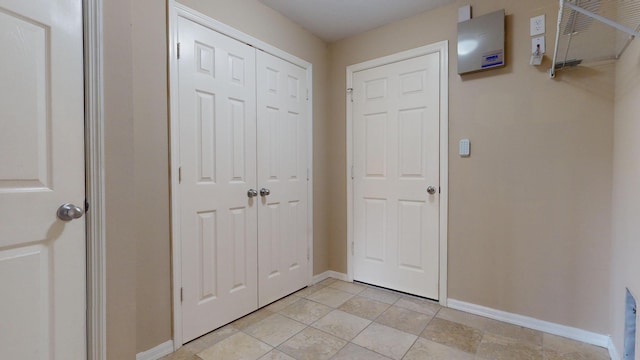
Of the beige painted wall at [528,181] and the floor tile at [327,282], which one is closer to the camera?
the beige painted wall at [528,181]

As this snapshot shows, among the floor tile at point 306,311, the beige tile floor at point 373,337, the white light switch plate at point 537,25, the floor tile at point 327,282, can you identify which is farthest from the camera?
the floor tile at point 327,282

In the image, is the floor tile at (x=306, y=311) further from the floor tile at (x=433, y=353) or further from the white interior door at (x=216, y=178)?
the floor tile at (x=433, y=353)

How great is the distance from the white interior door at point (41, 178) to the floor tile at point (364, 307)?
1731 millimetres

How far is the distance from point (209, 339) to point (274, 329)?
433 millimetres

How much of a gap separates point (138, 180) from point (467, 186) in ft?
7.60

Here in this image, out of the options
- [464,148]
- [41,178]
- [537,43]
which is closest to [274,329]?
[41,178]

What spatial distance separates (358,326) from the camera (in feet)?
6.88

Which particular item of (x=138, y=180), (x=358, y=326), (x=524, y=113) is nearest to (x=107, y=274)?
(x=138, y=180)

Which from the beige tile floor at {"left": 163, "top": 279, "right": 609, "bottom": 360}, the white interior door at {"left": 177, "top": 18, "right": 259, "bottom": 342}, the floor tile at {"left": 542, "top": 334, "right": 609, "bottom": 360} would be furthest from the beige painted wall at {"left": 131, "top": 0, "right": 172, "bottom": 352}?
the floor tile at {"left": 542, "top": 334, "right": 609, "bottom": 360}

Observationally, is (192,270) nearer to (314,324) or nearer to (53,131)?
(314,324)

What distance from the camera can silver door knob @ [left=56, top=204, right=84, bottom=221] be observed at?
1111 mm

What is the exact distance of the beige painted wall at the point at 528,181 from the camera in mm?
1859

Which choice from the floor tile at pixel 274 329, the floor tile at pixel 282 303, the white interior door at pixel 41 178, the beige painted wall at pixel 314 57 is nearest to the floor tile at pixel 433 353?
the floor tile at pixel 274 329

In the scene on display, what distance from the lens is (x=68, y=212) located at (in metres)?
1.12
